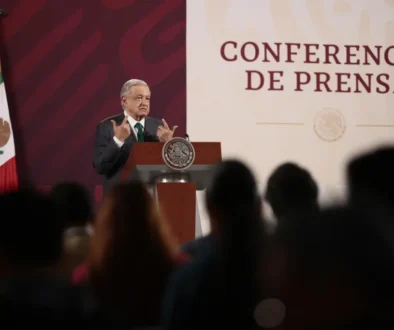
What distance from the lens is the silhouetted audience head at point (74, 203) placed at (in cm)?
253

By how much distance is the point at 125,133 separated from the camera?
5000 millimetres

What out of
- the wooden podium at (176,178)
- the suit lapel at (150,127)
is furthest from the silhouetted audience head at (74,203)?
the suit lapel at (150,127)

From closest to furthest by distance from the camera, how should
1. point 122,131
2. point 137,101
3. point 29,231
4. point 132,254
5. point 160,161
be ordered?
point 29,231 < point 132,254 < point 160,161 < point 122,131 < point 137,101

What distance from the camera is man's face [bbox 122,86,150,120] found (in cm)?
543

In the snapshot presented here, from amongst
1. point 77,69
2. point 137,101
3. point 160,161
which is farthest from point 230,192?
point 77,69

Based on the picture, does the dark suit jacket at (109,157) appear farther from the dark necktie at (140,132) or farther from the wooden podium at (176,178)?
the wooden podium at (176,178)

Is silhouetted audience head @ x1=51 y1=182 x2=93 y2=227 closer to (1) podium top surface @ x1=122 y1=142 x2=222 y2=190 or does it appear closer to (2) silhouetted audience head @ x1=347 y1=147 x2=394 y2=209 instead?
(2) silhouetted audience head @ x1=347 y1=147 x2=394 y2=209

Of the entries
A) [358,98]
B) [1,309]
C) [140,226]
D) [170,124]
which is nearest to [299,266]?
[1,309]

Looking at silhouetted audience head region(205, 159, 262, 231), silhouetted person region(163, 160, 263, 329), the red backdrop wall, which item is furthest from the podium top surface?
the red backdrop wall

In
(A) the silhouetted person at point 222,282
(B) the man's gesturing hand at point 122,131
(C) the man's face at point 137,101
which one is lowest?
(A) the silhouetted person at point 222,282

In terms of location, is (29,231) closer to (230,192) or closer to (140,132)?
(230,192)

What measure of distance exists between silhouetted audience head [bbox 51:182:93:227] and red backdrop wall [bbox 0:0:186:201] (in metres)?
4.45

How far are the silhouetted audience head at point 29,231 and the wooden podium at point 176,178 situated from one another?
286cm

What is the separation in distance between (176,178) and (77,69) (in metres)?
3.11
